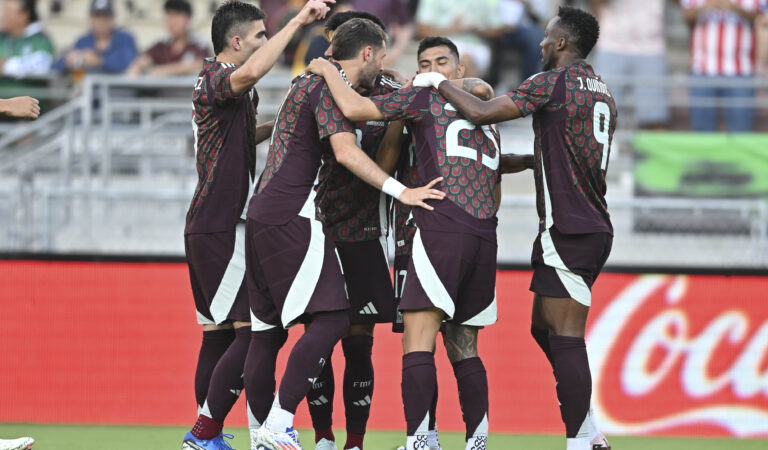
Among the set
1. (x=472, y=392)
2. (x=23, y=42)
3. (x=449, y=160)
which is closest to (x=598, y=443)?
(x=472, y=392)

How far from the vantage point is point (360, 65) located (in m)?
5.68

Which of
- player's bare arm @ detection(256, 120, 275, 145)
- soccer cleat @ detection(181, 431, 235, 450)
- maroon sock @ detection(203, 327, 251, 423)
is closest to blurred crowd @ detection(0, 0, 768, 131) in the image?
player's bare arm @ detection(256, 120, 275, 145)

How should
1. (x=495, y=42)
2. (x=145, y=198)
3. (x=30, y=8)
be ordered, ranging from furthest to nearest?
(x=30, y=8)
(x=495, y=42)
(x=145, y=198)

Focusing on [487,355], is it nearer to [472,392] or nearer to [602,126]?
[472,392]

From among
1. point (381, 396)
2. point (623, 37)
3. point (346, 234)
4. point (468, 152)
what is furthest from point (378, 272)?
point (623, 37)

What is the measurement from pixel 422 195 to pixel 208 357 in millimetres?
1632

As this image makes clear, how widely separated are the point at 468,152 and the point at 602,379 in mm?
2694

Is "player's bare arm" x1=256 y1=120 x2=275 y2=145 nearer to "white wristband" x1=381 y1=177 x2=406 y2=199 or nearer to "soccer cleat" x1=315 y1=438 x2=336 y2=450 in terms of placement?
"white wristband" x1=381 y1=177 x2=406 y2=199

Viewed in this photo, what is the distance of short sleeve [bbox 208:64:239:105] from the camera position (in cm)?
567

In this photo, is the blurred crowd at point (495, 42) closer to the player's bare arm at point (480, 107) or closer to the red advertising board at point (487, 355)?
the red advertising board at point (487, 355)

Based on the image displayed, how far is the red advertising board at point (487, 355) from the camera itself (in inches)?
294

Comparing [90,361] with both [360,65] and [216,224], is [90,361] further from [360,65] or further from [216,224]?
[360,65]

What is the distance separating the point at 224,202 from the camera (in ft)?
19.4

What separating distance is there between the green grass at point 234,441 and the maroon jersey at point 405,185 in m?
1.53
